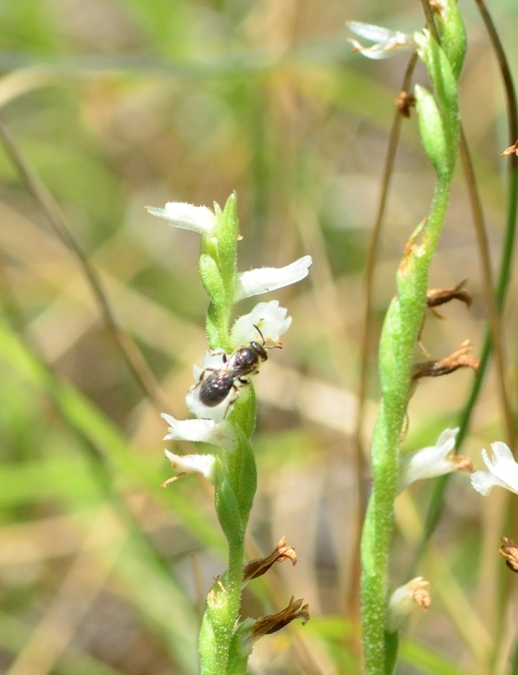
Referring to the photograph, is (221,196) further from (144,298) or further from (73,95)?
(73,95)

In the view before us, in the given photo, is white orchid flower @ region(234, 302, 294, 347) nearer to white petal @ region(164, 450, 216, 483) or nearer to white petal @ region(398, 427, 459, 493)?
white petal @ region(164, 450, 216, 483)

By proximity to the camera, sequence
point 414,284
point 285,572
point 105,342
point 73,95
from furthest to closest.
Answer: point 73,95, point 105,342, point 285,572, point 414,284

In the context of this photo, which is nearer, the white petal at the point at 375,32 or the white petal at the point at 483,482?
the white petal at the point at 483,482

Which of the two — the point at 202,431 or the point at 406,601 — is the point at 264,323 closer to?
the point at 202,431

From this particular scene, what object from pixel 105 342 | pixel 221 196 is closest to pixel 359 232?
pixel 221 196

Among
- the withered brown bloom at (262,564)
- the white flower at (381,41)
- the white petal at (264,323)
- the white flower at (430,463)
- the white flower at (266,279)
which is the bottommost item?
the withered brown bloom at (262,564)

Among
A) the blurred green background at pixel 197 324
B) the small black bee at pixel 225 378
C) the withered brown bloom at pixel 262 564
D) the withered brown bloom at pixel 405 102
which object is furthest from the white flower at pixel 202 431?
the blurred green background at pixel 197 324

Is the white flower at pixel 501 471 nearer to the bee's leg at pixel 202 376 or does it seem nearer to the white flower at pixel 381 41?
the bee's leg at pixel 202 376

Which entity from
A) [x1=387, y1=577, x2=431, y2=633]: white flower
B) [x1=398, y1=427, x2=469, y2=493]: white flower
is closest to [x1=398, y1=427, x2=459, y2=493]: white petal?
[x1=398, y1=427, x2=469, y2=493]: white flower
